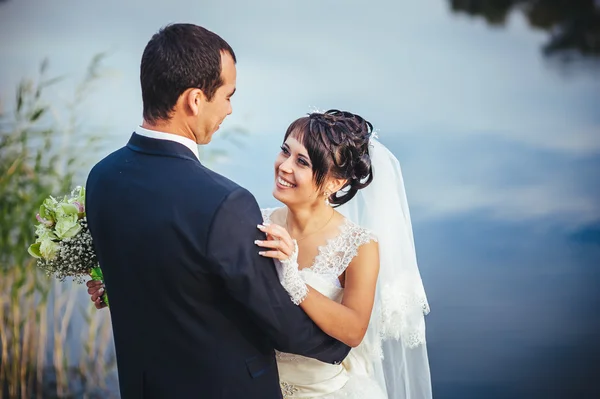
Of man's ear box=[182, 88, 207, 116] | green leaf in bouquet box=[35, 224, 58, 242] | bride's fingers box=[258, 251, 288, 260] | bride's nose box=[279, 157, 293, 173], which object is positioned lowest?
Result: bride's fingers box=[258, 251, 288, 260]

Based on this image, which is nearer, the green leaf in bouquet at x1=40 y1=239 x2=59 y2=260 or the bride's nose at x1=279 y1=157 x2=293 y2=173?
the green leaf in bouquet at x1=40 y1=239 x2=59 y2=260

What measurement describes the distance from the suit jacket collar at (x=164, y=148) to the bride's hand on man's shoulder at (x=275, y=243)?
0.78ft

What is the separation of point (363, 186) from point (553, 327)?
219cm

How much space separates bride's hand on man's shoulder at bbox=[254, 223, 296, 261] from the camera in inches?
64.8

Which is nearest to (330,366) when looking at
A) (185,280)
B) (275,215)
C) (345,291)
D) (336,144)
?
(345,291)

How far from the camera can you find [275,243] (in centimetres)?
166

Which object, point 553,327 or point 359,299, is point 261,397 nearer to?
point 359,299

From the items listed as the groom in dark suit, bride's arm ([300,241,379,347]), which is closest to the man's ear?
the groom in dark suit

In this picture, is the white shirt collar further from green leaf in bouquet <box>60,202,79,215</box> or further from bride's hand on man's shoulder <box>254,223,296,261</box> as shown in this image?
green leaf in bouquet <box>60,202,79,215</box>

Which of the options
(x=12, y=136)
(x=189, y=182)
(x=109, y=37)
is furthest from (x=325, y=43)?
(x=189, y=182)

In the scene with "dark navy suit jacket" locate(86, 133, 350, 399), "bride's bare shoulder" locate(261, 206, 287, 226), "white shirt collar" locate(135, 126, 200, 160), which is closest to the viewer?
"dark navy suit jacket" locate(86, 133, 350, 399)

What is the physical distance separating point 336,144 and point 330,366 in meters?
0.69

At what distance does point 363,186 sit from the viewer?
2.46 meters

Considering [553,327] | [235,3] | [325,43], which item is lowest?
[553,327]
